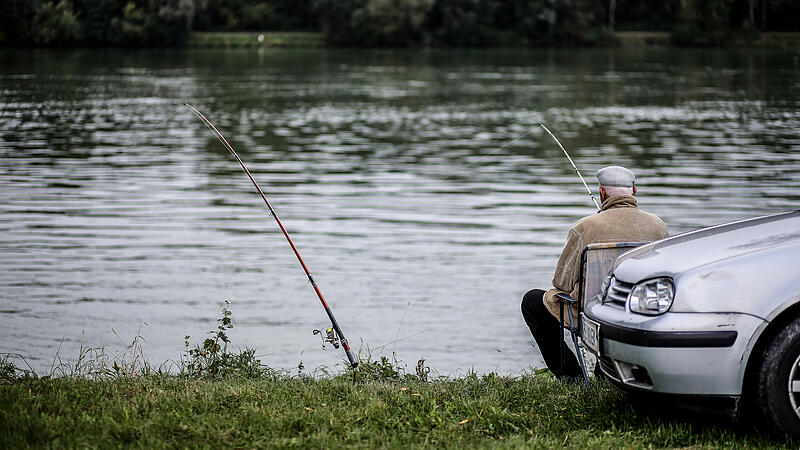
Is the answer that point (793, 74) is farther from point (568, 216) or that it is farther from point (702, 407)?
point (702, 407)

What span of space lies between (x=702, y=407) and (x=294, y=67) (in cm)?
6060

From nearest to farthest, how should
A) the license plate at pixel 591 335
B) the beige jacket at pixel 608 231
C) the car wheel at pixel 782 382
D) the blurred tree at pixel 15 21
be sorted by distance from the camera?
the car wheel at pixel 782 382, the license plate at pixel 591 335, the beige jacket at pixel 608 231, the blurred tree at pixel 15 21

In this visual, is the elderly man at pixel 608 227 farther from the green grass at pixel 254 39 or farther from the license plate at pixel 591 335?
the green grass at pixel 254 39

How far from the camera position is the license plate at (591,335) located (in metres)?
4.69

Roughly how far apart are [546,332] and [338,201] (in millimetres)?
12368

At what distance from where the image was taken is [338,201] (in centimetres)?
1806

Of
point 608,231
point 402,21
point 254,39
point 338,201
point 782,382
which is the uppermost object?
point 402,21

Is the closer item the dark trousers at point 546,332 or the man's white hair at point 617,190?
the man's white hair at point 617,190

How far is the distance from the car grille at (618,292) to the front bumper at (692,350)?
193mm

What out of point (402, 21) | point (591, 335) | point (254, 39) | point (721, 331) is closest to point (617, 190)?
point (591, 335)

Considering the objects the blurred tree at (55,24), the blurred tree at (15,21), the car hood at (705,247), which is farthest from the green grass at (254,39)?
the car hood at (705,247)

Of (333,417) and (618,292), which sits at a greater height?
(618,292)

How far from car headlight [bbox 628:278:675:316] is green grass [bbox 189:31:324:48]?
297 feet

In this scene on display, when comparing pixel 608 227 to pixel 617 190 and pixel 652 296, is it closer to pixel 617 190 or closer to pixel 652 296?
pixel 617 190
